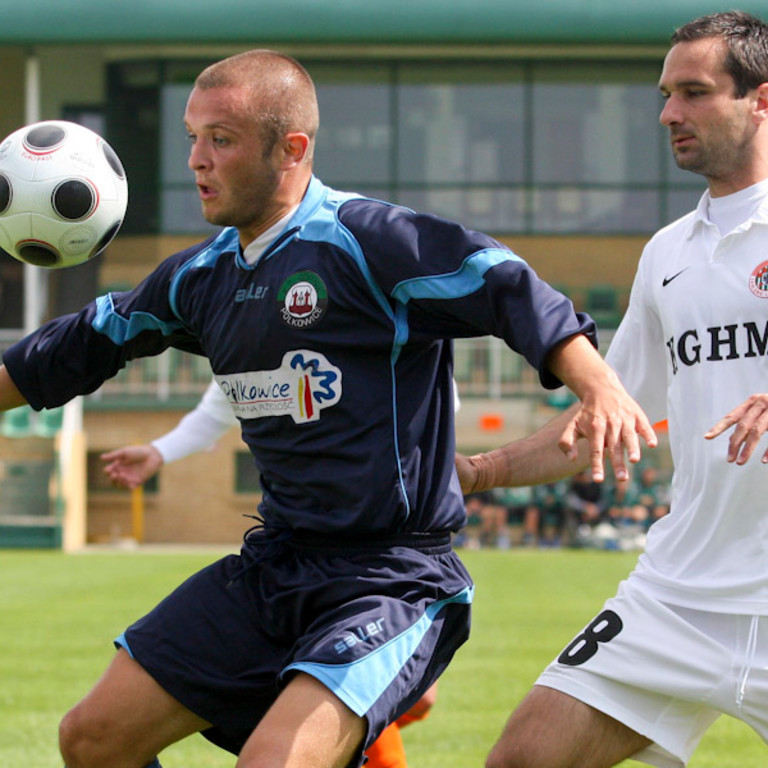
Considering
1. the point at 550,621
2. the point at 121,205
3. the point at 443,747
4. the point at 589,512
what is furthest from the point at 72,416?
the point at 121,205

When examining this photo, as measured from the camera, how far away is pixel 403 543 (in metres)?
3.65

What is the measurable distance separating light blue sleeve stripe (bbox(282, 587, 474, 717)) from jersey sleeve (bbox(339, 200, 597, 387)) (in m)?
0.76

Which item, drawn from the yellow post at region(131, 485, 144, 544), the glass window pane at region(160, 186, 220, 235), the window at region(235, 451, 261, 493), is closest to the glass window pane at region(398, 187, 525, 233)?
the glass window pane at region(160, 186, 220, 235)

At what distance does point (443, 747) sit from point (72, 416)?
1805 cm

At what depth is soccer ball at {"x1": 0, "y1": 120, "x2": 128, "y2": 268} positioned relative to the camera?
4.30 m

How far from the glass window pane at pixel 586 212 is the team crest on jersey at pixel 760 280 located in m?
23.2

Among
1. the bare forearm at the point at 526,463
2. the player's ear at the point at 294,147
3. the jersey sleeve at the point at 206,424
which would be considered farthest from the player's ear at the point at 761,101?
the jersey sleeve at the point at 206,424

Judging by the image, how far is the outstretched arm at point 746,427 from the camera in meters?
3.33

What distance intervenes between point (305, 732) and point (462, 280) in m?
1.17

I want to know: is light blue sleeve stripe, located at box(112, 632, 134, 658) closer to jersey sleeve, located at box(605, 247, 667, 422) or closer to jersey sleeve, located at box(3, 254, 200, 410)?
jersey sleeve, located at box(3, 254, 200, 410)

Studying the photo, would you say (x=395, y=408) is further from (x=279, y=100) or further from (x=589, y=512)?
(x=589, y=512)

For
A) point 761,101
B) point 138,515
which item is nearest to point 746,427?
point 761,101

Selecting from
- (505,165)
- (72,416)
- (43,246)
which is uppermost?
(505,165)

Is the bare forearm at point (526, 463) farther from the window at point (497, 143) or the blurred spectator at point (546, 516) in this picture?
the window at point (497, 143)
